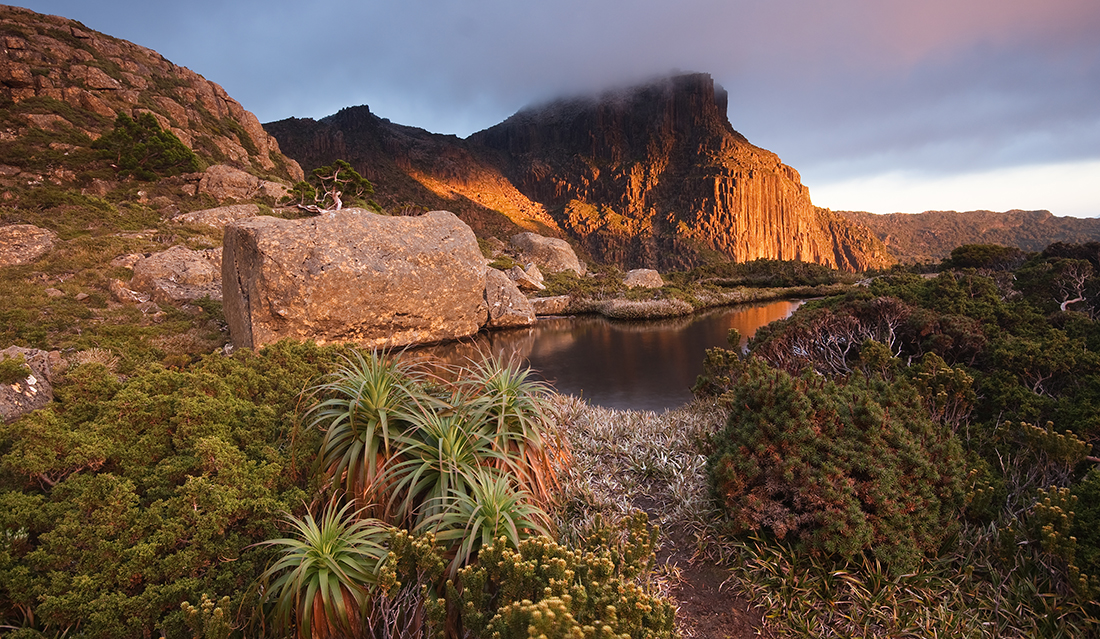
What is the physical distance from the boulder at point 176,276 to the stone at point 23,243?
9.22ft

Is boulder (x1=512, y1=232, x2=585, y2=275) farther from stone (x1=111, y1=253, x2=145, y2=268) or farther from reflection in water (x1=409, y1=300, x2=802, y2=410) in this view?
stone (x1=111, y1=253, x2=145, y2=268)

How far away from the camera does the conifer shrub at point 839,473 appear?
10.2 ft

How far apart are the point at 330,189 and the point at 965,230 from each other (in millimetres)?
143878

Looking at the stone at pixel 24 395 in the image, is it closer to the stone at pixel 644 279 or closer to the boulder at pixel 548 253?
the stone at pixel 644 279

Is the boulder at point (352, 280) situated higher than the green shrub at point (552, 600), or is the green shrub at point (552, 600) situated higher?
the boulder at point (352, 280)

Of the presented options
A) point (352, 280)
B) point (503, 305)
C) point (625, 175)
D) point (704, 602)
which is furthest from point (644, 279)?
point (625, 175)

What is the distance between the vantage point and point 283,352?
4801 mm

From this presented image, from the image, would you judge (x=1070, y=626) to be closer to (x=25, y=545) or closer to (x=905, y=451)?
(x=905, y=451)

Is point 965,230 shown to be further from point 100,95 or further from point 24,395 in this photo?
point 100,95

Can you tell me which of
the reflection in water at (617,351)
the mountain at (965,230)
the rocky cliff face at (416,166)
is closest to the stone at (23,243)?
the reflection in water at (617,351)

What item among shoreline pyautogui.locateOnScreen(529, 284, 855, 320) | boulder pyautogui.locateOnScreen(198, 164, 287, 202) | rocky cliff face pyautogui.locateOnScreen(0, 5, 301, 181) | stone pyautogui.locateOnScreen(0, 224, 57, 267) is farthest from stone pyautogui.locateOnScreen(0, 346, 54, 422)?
rocky cliff face pyautogui.locateOnScreen(0, 5, 301, 181)

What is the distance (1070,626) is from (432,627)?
382cm

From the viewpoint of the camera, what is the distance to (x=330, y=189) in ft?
88.7

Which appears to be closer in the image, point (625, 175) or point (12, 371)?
point (12, 371)
